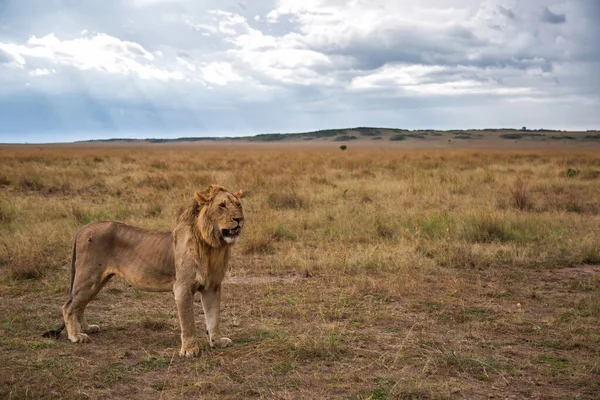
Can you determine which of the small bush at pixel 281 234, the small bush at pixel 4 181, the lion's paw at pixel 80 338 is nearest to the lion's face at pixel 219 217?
the lion's paw at pixel 80 338

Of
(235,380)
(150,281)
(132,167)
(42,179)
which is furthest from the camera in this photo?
(132,167)

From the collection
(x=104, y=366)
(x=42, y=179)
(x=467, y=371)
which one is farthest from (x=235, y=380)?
(x=42, y=179)

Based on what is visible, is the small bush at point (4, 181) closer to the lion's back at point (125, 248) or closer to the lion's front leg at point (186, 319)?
the lion's back at point (125, 248)

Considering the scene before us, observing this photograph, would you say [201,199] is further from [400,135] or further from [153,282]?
[400,135]

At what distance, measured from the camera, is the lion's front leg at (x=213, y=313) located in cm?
550

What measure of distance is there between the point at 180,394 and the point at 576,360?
343cm

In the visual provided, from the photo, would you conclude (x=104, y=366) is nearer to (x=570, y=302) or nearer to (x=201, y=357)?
(x=201, y=357)

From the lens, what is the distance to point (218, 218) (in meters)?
5.22

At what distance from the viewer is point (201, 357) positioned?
5332 millimetres

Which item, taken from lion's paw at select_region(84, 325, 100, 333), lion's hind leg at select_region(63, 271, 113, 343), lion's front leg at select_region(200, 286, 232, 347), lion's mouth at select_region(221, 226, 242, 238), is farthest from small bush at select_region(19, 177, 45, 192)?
lion's mouth at select_region(221, 226, 242, 238)

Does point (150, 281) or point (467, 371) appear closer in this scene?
point (467, 371)

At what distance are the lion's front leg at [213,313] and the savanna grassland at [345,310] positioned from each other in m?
0.15

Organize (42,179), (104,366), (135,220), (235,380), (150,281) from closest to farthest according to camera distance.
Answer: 1. (235,380)
2. (104,366)
3. (150,281)
4. (135,220)
5. (42,179)

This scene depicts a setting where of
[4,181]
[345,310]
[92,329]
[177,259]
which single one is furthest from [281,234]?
[4,181]
